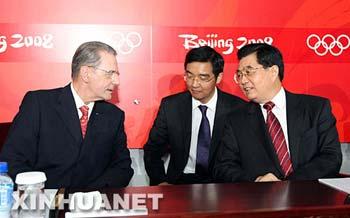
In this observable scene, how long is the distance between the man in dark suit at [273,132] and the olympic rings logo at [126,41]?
3.57ft

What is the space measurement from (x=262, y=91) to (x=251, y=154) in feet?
1.16

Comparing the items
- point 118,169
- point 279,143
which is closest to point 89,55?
point 118,169

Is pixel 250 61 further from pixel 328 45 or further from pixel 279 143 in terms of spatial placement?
pixel 328 45

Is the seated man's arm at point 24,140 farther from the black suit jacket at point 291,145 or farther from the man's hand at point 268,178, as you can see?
the man's hand at point 268,178

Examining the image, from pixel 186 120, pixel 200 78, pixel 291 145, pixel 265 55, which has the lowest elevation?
pixel 291 145

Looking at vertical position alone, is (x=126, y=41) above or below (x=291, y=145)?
above

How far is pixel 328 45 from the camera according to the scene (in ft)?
11.3

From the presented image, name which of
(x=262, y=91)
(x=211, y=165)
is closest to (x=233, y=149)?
(x=262, y=91)

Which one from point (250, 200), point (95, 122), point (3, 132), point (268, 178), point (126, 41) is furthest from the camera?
point (126, 41)

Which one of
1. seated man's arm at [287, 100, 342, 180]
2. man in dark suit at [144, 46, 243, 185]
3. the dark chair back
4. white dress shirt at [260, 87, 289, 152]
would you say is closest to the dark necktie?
man in dark suit at [144, 46, 243, 185]

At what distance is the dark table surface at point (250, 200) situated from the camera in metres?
1.38

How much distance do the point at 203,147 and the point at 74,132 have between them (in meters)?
1.06

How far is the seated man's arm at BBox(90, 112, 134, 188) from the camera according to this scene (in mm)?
2191

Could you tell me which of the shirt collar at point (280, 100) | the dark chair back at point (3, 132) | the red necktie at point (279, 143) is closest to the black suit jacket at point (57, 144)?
the dark chair back at point (3, 132)
